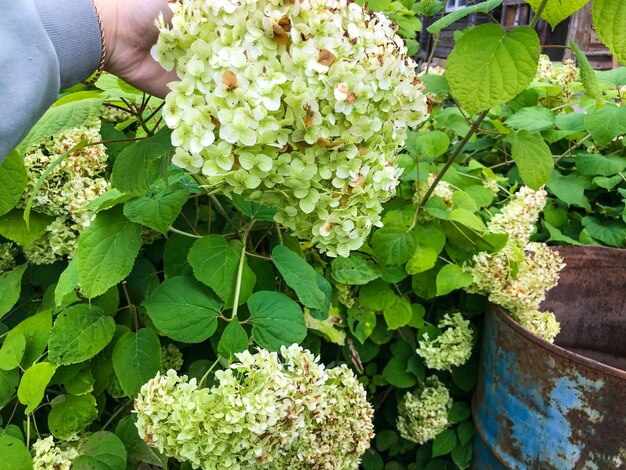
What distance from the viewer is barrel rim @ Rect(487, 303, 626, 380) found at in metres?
1.31

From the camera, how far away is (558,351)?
1.40m

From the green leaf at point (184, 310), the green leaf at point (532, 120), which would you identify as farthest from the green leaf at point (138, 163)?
the green leaf at point (532, 120)

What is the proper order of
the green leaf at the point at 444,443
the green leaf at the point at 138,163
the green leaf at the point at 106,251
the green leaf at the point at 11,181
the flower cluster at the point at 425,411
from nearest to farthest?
the green leaf at the point at 138,163
the green leaf at the point at 106,251
the green leaf at the point at 11,181
the flower cluster at the point at 425,411
the green leaf at the point at 444,443

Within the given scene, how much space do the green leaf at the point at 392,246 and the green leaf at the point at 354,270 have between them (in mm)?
41

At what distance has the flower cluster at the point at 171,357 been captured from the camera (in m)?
1.37

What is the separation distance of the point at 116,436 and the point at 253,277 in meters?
0.47

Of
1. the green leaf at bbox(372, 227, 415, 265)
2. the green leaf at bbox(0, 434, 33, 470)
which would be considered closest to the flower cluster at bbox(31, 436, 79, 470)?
the green leaf at bbox(0, 434, 33, 470)

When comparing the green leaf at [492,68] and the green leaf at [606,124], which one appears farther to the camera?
the green leaf at [606,124]

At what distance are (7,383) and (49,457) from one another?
0.67 feet

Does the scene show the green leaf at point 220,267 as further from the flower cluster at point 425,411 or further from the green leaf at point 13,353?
the flower cluster at point 425,411

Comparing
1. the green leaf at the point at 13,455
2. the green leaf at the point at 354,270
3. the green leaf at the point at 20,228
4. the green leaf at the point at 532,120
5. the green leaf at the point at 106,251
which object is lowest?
the green leaf at the point at 13,455

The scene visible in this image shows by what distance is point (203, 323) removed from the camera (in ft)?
3.55

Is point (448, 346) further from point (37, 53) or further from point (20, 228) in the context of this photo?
point (37, 53)

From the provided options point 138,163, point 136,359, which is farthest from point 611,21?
point 136,359
